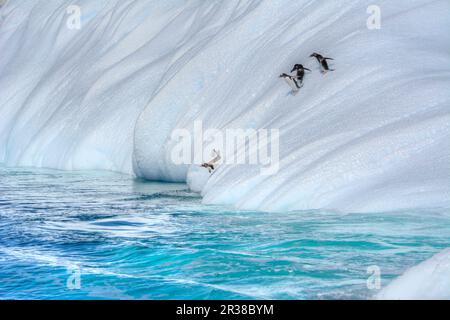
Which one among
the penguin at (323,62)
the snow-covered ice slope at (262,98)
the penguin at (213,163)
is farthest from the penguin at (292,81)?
the penguin at (213,163)

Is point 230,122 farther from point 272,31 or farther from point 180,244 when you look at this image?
point 180,244

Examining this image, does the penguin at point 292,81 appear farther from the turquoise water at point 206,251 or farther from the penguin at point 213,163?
the turquoise water at point 206,251

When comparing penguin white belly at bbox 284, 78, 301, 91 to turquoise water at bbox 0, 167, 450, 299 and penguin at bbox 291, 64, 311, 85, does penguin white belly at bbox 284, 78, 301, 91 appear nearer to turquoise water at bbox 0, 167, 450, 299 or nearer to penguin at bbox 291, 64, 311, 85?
penguin at bbox 291, 64, 311, 85

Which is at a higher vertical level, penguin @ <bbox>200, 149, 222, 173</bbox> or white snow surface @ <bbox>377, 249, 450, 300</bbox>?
Answer: penguin @ <bbox>200, 149, 222, 173</bbox>

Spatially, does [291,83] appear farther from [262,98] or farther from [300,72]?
[262,98]

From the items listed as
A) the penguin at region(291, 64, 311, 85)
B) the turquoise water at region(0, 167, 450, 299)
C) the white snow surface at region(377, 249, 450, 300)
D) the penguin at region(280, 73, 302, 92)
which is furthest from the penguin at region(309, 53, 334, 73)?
the white snow surface at region(377, 249, 450, 300)

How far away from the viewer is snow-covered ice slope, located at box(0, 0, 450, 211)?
9.60 metres

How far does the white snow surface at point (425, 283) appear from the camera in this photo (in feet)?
19.6

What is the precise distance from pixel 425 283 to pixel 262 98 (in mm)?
6739

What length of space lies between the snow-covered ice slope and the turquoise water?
19.0 inches

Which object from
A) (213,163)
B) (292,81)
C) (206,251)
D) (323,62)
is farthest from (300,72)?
(206,251)

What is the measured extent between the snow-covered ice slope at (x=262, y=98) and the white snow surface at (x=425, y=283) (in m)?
2.65

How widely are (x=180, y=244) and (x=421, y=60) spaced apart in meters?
3.88

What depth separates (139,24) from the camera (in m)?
20.0
